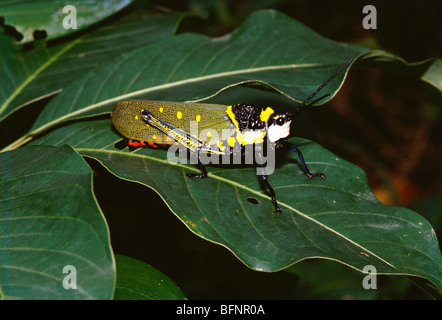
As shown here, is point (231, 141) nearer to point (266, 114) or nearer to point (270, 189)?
point (266, 114)

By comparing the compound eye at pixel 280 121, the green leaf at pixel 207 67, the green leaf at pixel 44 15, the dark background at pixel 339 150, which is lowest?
the dark background at pixel 339 150

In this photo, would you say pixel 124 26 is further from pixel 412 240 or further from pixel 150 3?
pixel 412 240

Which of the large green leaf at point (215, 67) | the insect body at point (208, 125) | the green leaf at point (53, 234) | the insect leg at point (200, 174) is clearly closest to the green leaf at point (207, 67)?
the large green leaf at point (215, 67)

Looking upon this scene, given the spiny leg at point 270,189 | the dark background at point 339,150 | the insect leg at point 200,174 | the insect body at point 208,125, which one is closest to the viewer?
the spiny leg at point 270,189

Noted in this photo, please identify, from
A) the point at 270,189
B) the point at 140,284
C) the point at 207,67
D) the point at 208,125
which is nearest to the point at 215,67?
the point at 207,67

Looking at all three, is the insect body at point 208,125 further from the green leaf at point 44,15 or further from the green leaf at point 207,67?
the green leaf at point 44,15

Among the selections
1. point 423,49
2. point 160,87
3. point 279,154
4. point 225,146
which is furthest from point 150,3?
point 423,49

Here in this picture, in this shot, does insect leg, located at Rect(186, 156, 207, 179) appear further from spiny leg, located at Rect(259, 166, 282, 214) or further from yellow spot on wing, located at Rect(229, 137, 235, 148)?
yellow spot on wing, located at Rect(229, 137, 235, 148)
